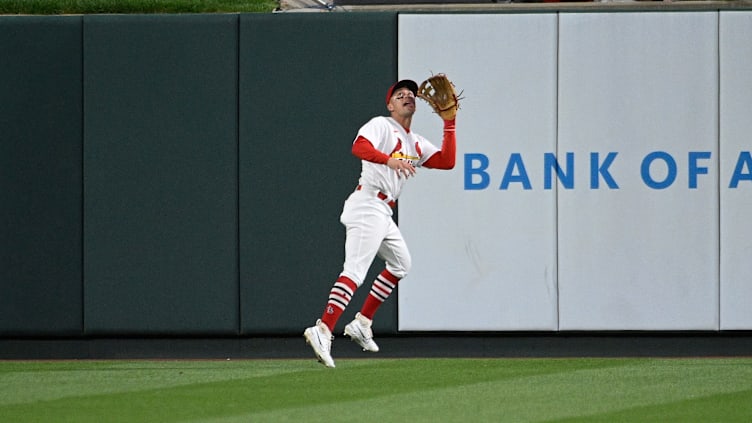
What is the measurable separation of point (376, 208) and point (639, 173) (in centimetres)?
259

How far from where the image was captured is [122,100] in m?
9.76

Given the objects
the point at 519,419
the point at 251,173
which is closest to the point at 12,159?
the point at 251,173

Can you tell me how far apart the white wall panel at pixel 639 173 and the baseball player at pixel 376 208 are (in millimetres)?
1847

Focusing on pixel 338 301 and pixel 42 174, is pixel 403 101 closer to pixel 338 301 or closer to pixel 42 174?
pixel 338 301

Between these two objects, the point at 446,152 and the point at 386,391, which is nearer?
the point at 386,391

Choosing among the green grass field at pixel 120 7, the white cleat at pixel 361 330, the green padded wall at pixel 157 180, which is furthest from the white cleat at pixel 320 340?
the green grass field at pixel 120 7

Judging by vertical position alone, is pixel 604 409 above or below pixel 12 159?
below

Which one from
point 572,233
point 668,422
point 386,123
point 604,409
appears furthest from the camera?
point 572,233

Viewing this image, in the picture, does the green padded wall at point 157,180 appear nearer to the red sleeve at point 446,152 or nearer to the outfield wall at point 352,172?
the outfield wall at point 352,172

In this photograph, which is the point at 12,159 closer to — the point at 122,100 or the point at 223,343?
the point at 122,100

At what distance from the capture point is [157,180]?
384 inches

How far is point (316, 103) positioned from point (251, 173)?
749mm

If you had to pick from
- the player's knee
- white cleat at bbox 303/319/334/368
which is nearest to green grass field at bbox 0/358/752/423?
white cleat at bbox 303/319/334/368

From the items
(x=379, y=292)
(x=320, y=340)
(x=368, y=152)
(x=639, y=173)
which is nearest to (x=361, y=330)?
(x=379, y=292)
